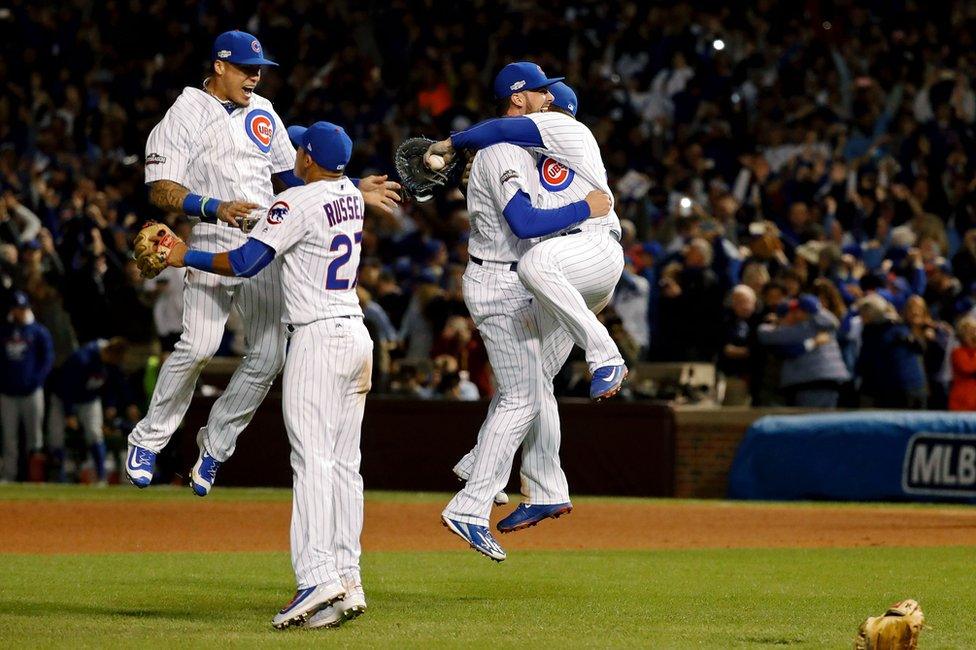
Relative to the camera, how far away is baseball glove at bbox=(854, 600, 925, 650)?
589 centimetres

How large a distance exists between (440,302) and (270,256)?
1048cm

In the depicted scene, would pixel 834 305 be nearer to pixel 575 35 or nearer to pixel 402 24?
pixel 575 35

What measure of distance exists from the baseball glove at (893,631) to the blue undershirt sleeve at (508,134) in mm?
3500

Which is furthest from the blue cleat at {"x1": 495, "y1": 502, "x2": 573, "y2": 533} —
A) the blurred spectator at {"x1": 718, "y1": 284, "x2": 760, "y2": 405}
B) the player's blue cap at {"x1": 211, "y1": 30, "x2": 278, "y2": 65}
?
the blurred spectator at {"x1": 718, "y1": 284, "x2": 760, "y2": 405}

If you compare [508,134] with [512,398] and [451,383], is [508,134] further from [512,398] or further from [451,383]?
[451,383]

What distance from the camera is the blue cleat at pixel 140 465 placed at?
8586mm

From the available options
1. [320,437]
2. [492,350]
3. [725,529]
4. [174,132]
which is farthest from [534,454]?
[725,529]

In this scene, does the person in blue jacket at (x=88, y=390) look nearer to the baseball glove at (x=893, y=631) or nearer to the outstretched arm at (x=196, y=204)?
the outstretched arm at (x=196, y=204)

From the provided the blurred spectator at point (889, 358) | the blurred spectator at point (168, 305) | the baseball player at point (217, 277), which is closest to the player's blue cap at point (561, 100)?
the baseball player at point (217, 277)

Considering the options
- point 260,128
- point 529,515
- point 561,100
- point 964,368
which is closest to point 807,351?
point 964,368

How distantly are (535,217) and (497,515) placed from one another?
5.28m

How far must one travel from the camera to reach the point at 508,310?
8.66m

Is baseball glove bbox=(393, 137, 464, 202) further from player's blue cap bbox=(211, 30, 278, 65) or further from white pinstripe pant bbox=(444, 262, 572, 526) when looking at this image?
player's blue cap bbox=(211, 30, 278, 65)

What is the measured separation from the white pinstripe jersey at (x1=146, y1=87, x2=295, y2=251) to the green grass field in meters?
2.03
